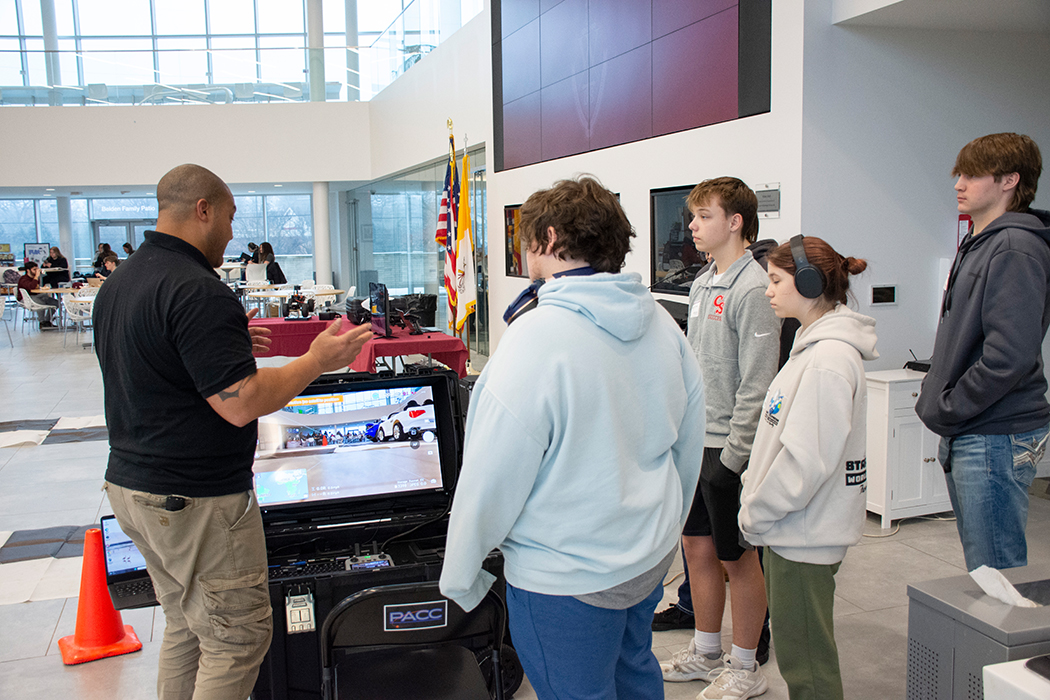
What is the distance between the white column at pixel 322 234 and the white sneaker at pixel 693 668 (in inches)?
577

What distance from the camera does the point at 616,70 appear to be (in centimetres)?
608

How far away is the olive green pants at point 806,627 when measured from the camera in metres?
2.03

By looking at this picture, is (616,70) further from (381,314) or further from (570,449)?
(570,449)

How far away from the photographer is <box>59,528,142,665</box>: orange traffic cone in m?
3.01

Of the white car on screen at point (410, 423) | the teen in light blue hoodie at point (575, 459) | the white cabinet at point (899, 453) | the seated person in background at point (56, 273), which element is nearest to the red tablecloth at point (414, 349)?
the white cabinet at point (899, 453)

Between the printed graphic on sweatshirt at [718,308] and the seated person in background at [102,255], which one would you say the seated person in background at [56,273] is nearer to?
the seated person in background at [102,255]

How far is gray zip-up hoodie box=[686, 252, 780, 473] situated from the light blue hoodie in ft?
3.15

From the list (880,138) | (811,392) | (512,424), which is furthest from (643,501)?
(880,138)

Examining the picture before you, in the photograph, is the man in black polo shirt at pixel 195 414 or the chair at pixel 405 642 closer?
the man in black polo shirt at pixel 195 414

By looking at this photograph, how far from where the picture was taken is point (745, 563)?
256cm

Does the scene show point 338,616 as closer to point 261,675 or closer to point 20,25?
point 261,675

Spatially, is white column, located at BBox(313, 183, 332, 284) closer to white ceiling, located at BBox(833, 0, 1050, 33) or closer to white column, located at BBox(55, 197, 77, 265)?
white column, located at BBox(55, 197, 77, 265)

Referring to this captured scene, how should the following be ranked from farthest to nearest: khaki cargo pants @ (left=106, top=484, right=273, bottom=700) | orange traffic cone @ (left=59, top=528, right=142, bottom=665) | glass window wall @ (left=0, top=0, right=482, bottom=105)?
1. glass window wall @ (left=0, top=0, right=482, bottom=105)
2. orange traffic cone @ (left=59, top=528, right=142, bottom=665)
3. khaki cargo pants @ (left=106, top=484, right=273, bottom=700)

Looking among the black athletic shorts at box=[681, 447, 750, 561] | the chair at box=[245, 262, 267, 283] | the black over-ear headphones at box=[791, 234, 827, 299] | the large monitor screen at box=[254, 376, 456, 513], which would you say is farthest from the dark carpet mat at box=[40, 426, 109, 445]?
the chair at box=[245, 262, 267, 283]
